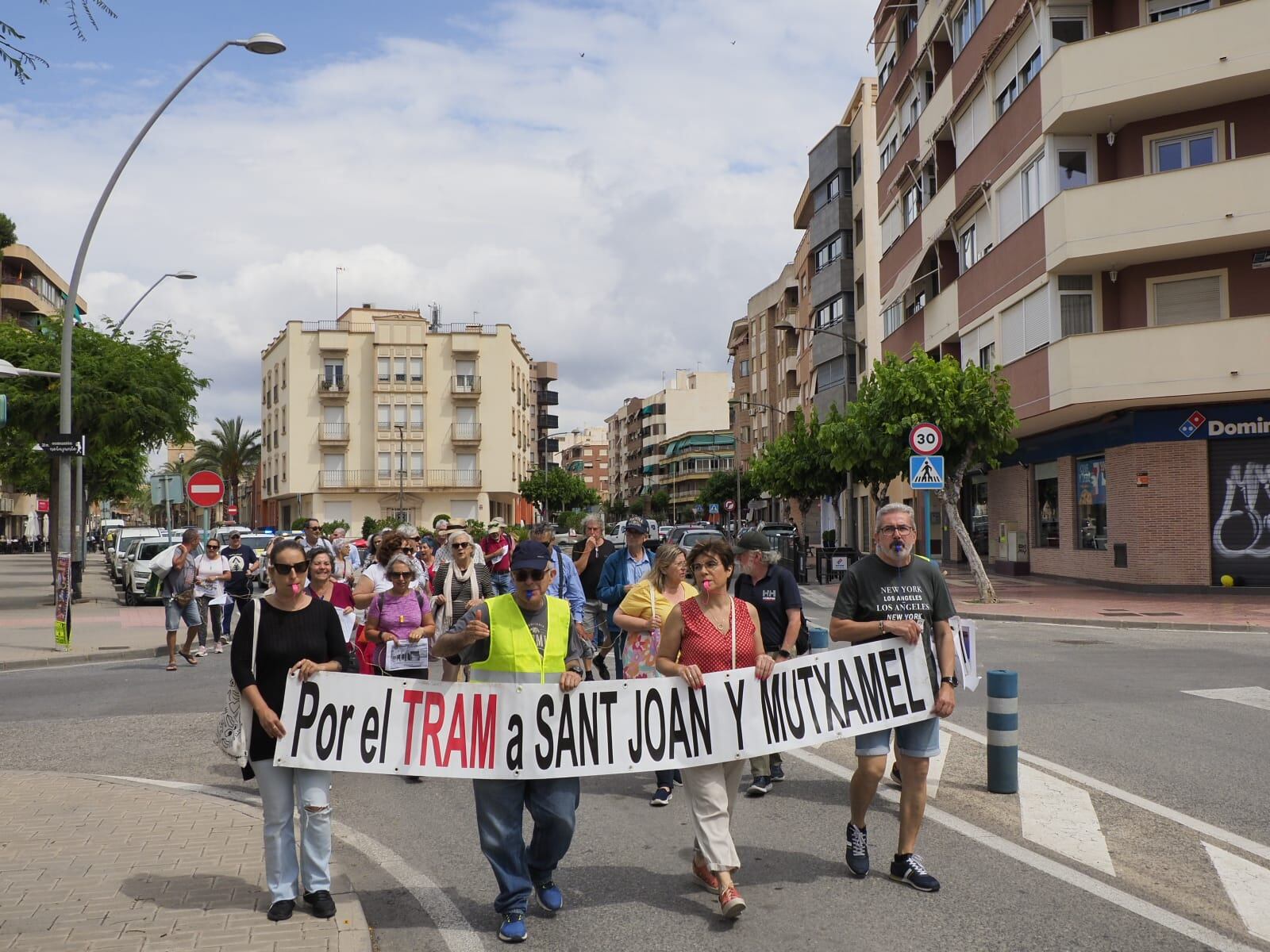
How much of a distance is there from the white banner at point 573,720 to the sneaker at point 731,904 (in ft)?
2.16

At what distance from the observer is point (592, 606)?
433 inches

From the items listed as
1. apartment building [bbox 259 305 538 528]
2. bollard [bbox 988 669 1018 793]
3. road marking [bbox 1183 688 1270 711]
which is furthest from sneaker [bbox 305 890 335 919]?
apartment building [bbox 259 305 538 528]

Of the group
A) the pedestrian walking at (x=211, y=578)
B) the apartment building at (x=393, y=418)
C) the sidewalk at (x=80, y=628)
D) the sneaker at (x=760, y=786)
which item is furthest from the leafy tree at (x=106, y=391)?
the apartment building at (x=393, y=418)

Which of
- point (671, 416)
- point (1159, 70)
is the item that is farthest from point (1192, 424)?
point (671, 416)

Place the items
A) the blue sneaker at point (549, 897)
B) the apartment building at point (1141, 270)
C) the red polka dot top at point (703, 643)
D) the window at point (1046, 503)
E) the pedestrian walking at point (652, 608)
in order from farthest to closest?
the window at point (1046, 503) < the apartment building at point (1141, 270) < the pedestrian walking at point (652, 608) < the red polka dot top at point (703, 643) < the blue sneaker at point (549, 897)

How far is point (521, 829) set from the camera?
17.8 feet

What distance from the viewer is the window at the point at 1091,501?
28016mm

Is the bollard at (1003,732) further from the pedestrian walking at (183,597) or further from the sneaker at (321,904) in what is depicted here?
the pedestrian walking at (183,597)

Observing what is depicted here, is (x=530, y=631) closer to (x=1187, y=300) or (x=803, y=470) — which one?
(x=1187, y=300)

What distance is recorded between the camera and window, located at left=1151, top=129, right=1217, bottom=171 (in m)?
25.2

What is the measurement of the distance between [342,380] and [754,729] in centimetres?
7482

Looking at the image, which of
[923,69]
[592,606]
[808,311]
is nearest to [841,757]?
[592,606]

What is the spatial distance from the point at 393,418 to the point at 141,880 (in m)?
73.0

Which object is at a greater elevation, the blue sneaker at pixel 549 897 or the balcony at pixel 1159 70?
the balcony at pixel 1159 70
